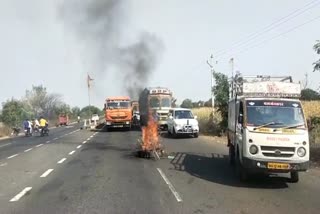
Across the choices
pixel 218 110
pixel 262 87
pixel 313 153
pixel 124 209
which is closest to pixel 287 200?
pixel 124 209

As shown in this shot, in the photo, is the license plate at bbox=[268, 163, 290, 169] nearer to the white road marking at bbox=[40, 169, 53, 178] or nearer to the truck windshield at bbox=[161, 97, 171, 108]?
the white road marking at bbox=[40, 169, 53, 178]

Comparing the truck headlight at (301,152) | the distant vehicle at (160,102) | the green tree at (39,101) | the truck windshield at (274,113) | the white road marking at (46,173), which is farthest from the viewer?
the green tree at (39,101)

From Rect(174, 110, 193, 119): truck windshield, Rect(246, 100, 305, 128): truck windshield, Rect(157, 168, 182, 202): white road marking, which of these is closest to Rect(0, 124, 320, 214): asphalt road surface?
Rect(157, 168, 182, 202): white road marking

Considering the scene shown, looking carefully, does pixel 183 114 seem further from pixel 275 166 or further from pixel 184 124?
pixel 275 166

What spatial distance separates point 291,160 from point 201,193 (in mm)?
2689

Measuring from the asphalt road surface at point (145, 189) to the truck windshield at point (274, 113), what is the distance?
1615 mm

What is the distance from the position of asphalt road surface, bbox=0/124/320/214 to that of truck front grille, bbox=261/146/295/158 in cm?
81

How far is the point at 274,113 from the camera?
1355 cm

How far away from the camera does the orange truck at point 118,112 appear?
45375 mm

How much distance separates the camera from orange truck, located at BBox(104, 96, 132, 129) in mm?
45375

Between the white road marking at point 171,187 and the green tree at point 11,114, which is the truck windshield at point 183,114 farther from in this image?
the green tree at point 11,114

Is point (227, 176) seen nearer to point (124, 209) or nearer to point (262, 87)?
point (262, 87)

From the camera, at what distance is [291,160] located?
12.4 meters

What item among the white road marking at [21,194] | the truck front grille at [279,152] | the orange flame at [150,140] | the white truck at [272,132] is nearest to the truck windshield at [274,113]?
the white truck at [272,132]
